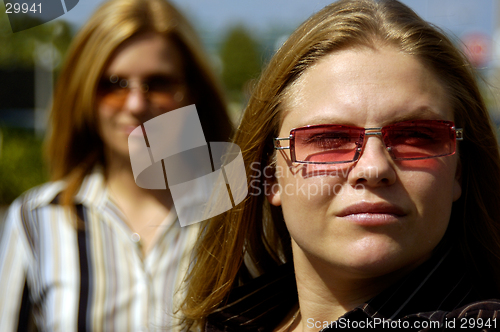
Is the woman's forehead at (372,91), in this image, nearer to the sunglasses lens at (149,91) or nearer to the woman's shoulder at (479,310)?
the woman's shoulder at (479,310)

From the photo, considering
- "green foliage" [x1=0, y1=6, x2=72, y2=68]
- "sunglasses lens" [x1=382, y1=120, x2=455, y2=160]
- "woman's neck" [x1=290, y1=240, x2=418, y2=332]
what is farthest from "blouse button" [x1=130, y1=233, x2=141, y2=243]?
"green foliage" [x1=0, y1=6, x2=72, y2=68]

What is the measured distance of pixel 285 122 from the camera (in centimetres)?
148

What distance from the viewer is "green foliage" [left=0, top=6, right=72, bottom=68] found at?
112 inches

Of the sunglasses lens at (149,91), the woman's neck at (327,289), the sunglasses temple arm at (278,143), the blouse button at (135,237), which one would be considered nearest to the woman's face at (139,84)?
the sunglasses lens at (149,91)

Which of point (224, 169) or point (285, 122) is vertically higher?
point (285, 122)

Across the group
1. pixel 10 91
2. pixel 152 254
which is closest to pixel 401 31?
pixel 152 254

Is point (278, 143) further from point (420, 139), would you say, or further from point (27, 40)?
point (27, 40)

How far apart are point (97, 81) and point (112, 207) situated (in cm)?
56

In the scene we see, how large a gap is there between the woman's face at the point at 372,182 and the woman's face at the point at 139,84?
0.79 meters

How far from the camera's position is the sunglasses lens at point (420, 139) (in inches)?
48.9

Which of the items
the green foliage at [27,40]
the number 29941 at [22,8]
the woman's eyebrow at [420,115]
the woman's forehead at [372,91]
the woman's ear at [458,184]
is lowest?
the woman's ear at [458,184]

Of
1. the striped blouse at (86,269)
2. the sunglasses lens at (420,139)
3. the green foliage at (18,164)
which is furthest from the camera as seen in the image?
the green foliage at (18,164)

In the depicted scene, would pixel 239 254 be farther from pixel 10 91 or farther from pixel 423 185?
pixel 10 91

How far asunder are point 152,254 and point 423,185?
3.78 feet
